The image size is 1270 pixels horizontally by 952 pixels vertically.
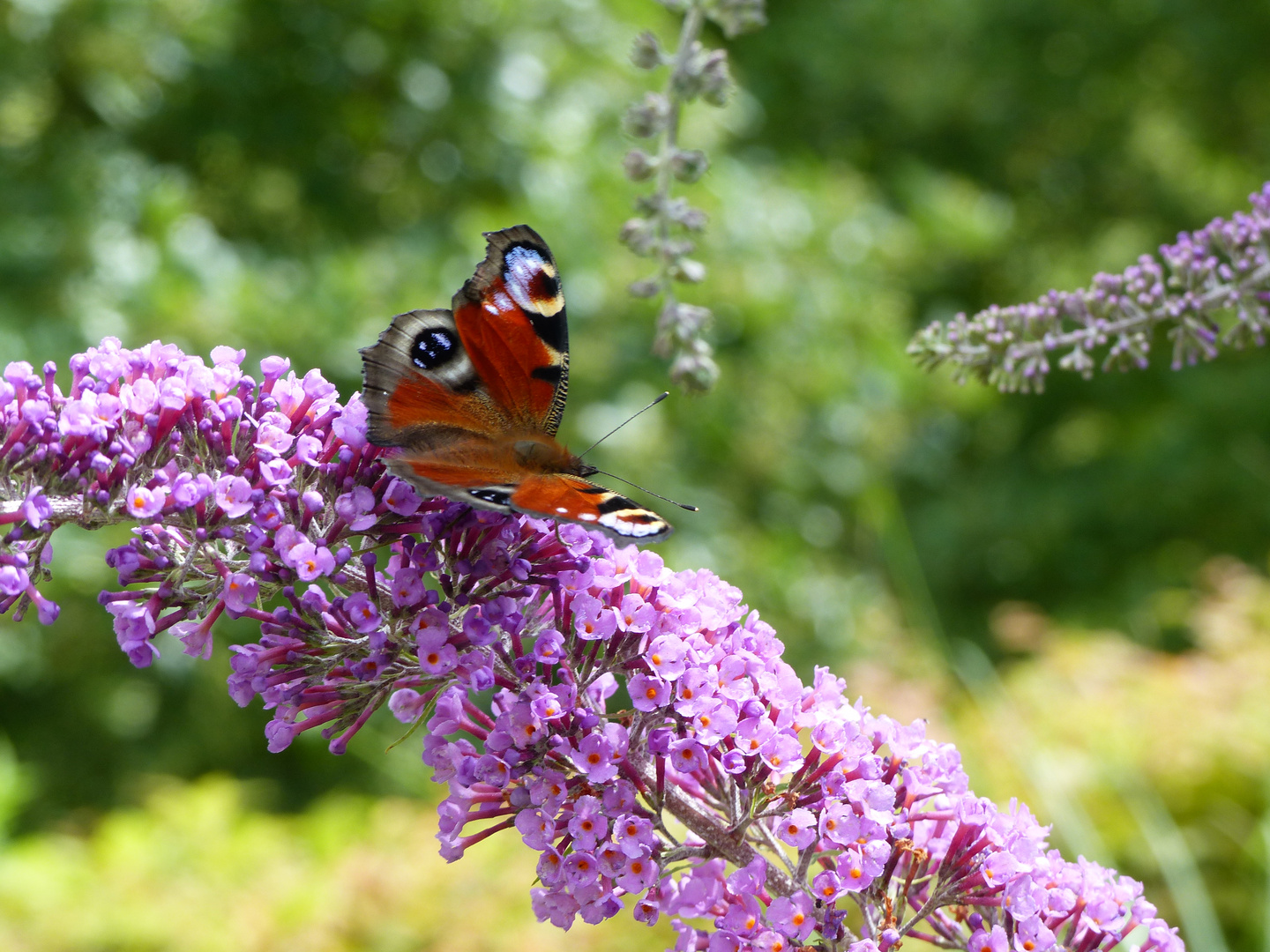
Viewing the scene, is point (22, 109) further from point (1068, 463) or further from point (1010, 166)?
point (1010, 166)

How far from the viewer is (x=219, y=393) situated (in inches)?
51.4

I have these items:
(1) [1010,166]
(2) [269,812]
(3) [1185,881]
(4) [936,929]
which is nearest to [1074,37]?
(1) [1010,166]

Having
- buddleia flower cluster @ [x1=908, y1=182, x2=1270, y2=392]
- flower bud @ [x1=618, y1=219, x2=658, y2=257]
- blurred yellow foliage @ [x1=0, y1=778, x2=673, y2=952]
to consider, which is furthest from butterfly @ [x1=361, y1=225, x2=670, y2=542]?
blurred yellow foliage @ [x1=0, y1=778, x2=673, y2=952]

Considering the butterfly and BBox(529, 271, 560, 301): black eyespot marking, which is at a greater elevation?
BBox(529, 271, 560, 301): black eyespot marking

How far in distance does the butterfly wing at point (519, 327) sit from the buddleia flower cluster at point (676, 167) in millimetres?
171

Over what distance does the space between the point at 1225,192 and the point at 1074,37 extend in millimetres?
1829

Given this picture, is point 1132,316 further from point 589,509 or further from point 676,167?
point 589,509

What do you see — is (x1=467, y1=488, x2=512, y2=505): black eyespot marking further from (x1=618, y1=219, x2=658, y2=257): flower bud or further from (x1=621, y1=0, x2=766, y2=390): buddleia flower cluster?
(x1=618, y1=219, x2=658, y2=257): flower bud

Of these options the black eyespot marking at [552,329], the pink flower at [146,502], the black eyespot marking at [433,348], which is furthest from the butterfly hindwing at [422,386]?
the pink flower at [146,502]

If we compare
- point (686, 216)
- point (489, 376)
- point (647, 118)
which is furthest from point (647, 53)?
point (489, 376)

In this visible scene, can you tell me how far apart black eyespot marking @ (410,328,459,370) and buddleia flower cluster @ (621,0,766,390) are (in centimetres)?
32

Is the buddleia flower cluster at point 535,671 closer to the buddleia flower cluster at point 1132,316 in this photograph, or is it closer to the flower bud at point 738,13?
the buddleia flower cluster at point 1132,316

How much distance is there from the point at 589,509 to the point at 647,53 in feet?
3.11

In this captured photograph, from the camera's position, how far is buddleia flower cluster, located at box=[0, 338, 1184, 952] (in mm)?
1212
